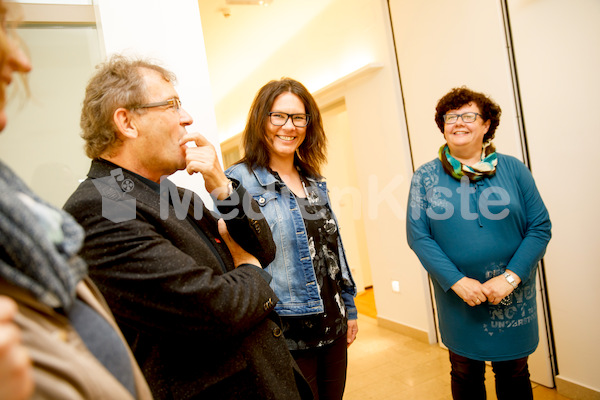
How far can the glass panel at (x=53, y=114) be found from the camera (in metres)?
1.62

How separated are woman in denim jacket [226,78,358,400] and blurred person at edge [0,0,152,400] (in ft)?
3.09

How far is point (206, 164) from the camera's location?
3.81ft

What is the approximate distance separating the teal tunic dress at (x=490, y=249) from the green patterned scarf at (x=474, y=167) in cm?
3

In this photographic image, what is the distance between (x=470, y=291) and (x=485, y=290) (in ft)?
0.22

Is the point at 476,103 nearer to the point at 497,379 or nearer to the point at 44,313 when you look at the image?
the point at 497,379

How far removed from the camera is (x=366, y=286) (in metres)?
5.39

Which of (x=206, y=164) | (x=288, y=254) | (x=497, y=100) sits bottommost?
(x=288, y=254)

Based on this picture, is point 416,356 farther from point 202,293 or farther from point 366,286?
point 202,293

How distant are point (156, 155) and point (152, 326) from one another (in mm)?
479

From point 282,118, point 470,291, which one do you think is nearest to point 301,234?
point 282,118

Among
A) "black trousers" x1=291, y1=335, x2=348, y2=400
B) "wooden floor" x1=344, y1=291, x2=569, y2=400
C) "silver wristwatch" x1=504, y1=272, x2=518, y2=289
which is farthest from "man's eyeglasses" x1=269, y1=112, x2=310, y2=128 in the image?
"wooden floor" x1=344, y1=291, x2=569, y2=400

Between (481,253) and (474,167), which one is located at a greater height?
(474,167)

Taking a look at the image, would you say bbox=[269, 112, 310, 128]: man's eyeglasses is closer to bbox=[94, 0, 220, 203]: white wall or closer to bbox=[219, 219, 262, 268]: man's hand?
bbox=[94, 0, 220, 203]: white wall

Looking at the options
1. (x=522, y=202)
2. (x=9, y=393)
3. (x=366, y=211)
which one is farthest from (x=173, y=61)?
(x=366, y=211)
